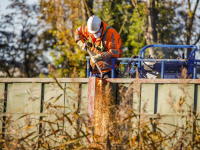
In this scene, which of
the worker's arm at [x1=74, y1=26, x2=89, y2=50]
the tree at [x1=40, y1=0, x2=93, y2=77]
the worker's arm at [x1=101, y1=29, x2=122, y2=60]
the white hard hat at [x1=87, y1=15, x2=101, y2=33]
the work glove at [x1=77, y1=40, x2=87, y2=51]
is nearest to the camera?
the worker's arm at [x1=101, y1=29, x2=122, y2=60]

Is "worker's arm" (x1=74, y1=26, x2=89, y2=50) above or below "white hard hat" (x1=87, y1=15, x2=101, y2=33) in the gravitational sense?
below

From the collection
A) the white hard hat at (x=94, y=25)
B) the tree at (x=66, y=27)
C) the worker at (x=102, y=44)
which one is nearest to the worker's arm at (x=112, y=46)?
the worker at (x=102, y=44)

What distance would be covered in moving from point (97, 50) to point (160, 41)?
1019 cm

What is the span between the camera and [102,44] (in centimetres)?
705

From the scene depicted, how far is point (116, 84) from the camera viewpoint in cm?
570

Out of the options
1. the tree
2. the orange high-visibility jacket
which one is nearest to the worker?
the orange high-visibility jacket

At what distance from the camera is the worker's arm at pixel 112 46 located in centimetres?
659

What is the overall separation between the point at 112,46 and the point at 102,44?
0.34 metres

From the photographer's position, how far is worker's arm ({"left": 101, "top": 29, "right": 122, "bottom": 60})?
6589 mm

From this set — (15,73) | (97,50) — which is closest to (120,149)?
(97,50)

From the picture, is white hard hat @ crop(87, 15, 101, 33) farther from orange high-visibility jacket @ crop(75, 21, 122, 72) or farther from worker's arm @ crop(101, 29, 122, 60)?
worker's arm @ crop(101, 29, 122, 60)

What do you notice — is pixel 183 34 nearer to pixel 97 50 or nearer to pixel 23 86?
pixel 97 50

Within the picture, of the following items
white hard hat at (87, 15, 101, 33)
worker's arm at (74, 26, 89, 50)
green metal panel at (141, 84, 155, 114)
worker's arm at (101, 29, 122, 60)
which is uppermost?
white hard hat at (87, 15, 101, 33)

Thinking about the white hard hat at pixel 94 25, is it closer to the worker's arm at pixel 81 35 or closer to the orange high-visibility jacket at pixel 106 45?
the orange high-visibility jacket at pixel 106 45
